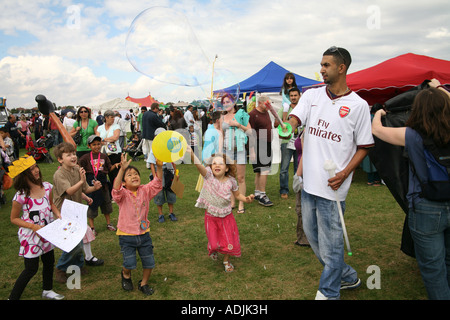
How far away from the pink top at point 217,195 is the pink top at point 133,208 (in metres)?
0.72

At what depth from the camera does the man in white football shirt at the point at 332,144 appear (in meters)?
2.85

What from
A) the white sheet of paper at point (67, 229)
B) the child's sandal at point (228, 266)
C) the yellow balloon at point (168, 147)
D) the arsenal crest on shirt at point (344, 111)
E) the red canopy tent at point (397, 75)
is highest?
the red canopy tent at point (397, 75)

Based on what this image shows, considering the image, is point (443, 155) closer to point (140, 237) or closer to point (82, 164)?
point (140, 237)

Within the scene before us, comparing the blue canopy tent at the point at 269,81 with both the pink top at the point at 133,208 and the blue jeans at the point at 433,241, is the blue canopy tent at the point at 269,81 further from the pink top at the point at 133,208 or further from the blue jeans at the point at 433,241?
the blue jeans at the point at 433,241

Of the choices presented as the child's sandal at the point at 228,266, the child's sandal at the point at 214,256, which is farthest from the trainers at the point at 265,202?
the child's sandal at the point at 228,266

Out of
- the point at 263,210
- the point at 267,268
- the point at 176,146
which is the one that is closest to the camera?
the point at 176,146

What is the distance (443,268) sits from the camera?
2.68 m

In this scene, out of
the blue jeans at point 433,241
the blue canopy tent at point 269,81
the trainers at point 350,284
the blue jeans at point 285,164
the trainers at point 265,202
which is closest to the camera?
the blue jeans at point 433,241

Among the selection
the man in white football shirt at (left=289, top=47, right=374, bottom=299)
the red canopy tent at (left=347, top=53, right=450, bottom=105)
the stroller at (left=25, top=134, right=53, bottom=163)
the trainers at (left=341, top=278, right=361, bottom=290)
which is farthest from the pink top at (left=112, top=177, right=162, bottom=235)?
the stroller at (left=25, top=134, right=53, bottom=163)

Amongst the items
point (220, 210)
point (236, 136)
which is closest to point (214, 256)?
point (220, 210)

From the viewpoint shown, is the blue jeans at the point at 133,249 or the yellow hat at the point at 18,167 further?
the blue jeans at the point at 133,249
